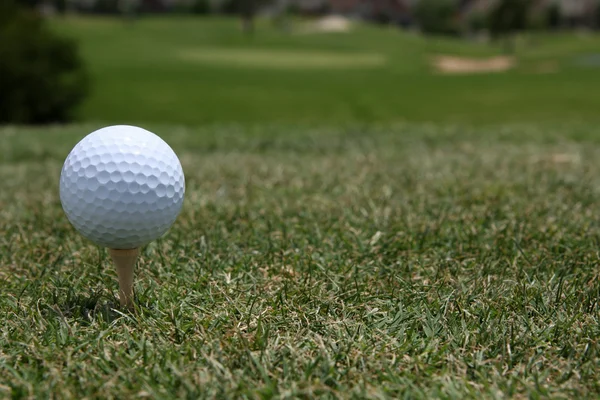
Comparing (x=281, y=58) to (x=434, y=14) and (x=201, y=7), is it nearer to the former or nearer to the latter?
(x=434, y=14)

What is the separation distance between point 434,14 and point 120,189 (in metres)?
60.6

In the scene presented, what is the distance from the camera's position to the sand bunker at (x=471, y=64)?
26672 millimetres

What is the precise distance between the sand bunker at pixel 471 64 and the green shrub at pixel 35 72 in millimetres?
15748

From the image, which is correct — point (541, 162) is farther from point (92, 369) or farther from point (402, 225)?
point (92, 369)

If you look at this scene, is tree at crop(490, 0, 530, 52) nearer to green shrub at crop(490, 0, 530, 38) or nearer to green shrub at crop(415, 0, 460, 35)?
green shrub at crop(490, 0, 530, 38)

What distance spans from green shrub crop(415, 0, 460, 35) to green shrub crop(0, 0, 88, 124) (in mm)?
46951

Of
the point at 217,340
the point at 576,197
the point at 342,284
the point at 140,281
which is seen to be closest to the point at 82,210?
the point at 140,281

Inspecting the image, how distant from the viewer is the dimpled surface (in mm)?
2289

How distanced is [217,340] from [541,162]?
5.27 m

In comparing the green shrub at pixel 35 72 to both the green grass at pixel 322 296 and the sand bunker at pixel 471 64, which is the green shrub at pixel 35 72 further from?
the sand bunker at pixel 471 64

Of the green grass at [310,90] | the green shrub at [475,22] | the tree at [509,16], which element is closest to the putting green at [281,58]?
the green grass at [310,90]

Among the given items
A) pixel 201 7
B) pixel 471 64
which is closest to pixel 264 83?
pixel 471 64

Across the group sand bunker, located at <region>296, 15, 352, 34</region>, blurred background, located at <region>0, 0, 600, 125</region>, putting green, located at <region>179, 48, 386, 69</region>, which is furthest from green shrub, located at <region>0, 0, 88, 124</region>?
sand bunker, located at <region>296, 15, 352, 34</region>

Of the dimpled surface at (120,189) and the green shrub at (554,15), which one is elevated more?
the green shrub at (554,15)
